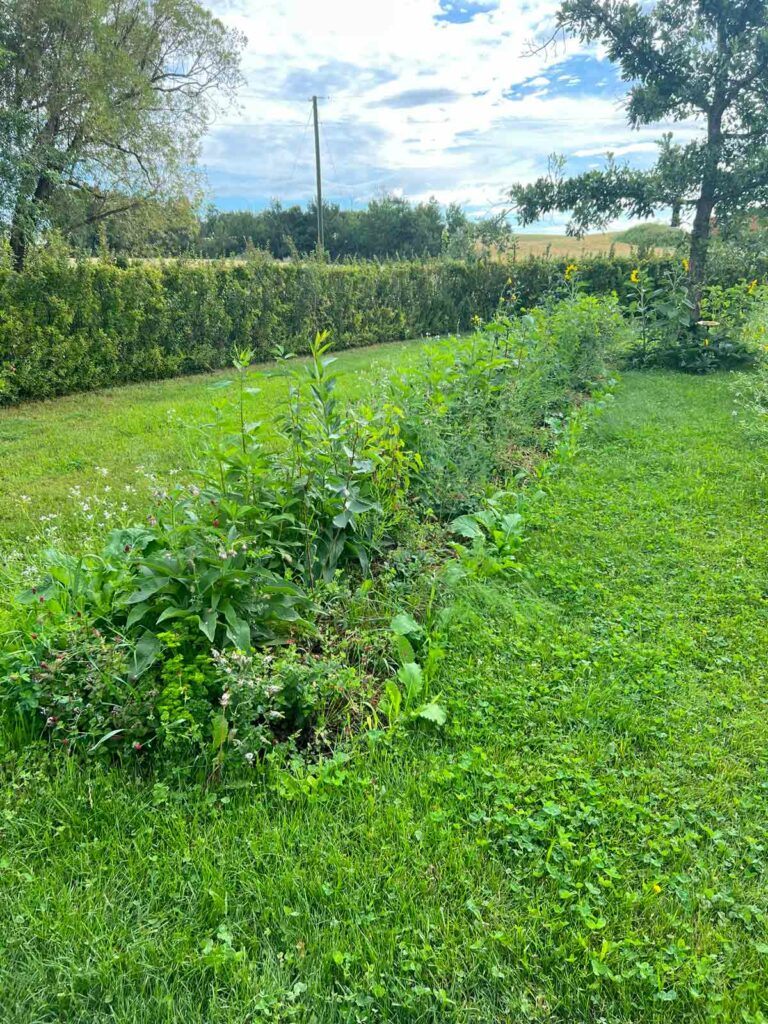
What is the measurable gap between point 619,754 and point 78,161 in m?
15.9

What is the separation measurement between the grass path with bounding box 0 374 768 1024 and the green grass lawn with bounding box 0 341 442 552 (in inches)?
65.0

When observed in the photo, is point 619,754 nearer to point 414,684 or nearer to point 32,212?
point 414,684

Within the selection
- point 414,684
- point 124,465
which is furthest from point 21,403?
point 414,684

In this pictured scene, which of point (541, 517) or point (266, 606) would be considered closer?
point (266, 606)

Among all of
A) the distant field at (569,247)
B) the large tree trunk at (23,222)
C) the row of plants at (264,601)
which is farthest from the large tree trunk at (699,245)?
the large tree trunk at (23,222)

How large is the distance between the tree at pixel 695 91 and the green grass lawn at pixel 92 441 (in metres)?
6.04

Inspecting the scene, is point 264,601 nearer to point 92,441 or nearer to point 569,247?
point 92,441

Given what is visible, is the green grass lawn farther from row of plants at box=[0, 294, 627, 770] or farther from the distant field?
the distant field

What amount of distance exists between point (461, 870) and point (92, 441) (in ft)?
19.3

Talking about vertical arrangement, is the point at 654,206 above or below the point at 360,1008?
above

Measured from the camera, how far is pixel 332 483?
114 inches

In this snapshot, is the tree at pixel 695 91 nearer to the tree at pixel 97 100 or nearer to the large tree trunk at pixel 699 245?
the large tree trunk at pixel 699 245

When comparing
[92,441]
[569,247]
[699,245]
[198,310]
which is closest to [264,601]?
[92,441]

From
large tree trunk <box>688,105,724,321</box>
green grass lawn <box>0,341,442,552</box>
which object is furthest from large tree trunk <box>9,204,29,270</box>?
large tree trunk <box>688,105,724,321</box>
